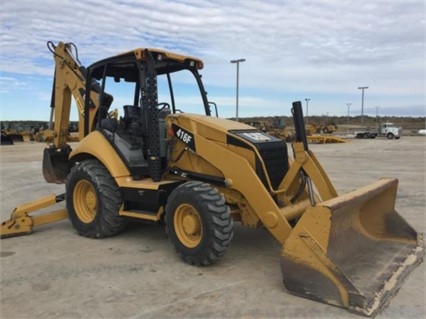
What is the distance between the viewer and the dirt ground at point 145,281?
4.07m

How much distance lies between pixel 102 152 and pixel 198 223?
2.08 m

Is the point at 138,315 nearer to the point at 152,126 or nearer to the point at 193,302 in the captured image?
the point at 193,302

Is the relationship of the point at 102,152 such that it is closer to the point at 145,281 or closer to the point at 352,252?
the point at 145,281

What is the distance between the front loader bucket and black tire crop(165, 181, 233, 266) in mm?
844

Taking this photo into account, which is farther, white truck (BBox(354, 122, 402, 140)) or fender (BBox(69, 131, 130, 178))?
white truck (BBox(354, 122, 402, 140))

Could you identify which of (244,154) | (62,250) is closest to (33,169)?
(62,250)

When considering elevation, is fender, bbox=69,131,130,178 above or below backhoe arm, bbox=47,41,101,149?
below

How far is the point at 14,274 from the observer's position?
507 centimetres

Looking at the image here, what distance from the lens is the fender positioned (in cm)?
630

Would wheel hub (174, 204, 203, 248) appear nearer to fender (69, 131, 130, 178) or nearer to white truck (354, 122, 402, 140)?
fender (69, 131, 130, 178)

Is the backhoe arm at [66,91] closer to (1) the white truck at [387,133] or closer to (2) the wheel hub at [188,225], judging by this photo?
(2) the wheel hub at [188,225]

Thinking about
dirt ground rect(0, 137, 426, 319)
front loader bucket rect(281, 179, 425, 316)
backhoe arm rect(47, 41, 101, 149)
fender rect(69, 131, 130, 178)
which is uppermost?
backhoe arm rect(47, 41, 101, 149)

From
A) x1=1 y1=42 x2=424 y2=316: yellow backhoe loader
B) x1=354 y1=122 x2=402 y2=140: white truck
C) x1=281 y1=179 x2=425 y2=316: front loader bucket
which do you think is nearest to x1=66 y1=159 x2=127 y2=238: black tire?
x1=1 y1=42 x2=424 y2=316: yellow backhoe loader

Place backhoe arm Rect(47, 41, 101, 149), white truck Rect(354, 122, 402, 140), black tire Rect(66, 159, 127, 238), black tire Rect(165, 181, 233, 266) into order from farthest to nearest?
1. white truck Rect(354, 122, 402, 140)
2. backhoe arm Rect(47, 41, 101, 149)
3. black tire Rect(66, 159, 127, 238)
4. black tire Rect(165, 181, 233, 266)
